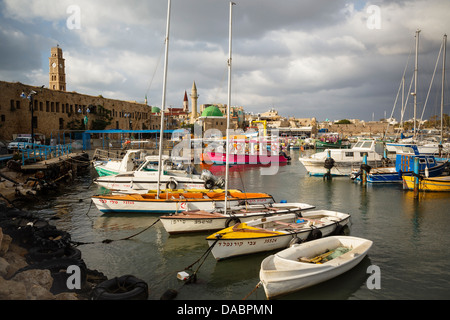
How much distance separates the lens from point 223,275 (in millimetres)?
10461

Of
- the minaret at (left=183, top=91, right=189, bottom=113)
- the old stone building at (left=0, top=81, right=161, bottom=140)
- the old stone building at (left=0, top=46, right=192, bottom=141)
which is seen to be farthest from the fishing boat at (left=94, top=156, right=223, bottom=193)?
the minaret at (left=183, top=91, right=189, bottom=113)

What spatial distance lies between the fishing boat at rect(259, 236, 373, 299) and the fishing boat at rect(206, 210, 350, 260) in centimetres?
100

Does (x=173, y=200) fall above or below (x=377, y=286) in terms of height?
above

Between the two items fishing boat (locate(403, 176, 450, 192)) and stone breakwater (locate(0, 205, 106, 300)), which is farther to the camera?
fishing boat (locate(403, 176, 450, 192))

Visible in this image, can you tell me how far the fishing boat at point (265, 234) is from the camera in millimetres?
11148

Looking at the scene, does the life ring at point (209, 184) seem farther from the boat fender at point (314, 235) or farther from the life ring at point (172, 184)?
the boat fender at point (314, 235)

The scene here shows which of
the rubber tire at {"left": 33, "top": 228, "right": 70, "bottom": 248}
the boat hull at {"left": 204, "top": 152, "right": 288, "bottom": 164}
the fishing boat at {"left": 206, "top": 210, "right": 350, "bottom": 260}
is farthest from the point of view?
the boat hull at {"left": 204, "top": 152, "right": 288, "bottom": 164}

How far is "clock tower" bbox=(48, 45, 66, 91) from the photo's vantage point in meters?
77.4

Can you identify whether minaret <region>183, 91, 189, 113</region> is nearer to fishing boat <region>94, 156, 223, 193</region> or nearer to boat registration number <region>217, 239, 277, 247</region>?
fishing boat <region>94, 156, 223, 193</region>

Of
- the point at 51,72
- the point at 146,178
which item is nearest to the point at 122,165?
the point at 146,178

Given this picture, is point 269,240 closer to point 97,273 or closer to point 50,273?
point 97,273

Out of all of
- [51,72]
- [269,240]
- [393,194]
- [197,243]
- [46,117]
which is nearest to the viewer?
[269,240]

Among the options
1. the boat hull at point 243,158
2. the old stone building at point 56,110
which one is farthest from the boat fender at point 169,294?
the boat hull at point 243,158
